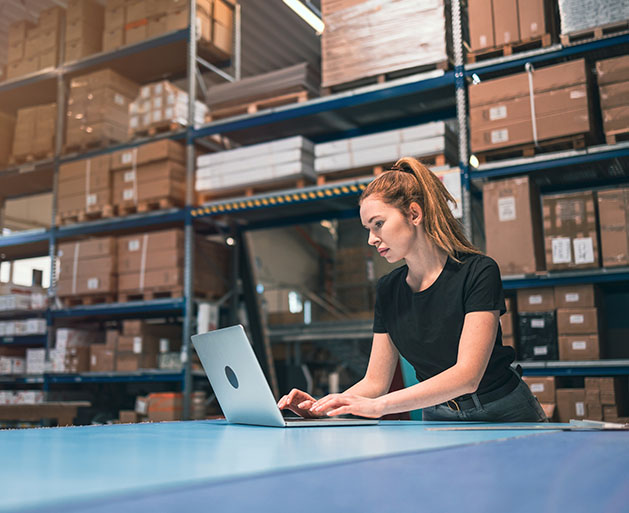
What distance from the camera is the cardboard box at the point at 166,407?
6.74m

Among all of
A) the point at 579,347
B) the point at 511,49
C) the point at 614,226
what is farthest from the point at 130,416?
the point at 511,49

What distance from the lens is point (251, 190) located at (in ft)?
22.5

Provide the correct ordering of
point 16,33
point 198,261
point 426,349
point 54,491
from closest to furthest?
point 54,491 < point 426,349 < point 198,261 < point 16,33

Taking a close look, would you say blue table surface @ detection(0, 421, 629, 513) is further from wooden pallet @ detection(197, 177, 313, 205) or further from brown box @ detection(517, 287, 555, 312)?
wooden pallet @ detection(197, 177, 313, 205)

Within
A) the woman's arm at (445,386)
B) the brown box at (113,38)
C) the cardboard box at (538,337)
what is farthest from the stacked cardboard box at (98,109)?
the woman's arm at (445,386)

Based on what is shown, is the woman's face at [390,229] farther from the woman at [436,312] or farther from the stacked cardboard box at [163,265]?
the stacked cardboard box at [163,265]

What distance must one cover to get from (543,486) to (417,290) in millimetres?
1600

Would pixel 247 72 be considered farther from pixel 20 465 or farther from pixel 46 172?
pixel 20 465

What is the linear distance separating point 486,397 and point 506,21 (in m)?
4.20

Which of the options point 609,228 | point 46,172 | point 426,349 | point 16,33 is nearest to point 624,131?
point 609,228

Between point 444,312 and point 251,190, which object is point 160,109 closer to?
point 251,190

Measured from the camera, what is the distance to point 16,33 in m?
8.84

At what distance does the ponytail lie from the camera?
245cm

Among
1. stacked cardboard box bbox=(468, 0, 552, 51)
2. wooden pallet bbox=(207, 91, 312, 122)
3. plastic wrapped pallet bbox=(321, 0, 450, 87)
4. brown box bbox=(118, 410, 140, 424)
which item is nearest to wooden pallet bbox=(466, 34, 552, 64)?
stacked cardboard box bbox=(468, 0, 552, 51)
